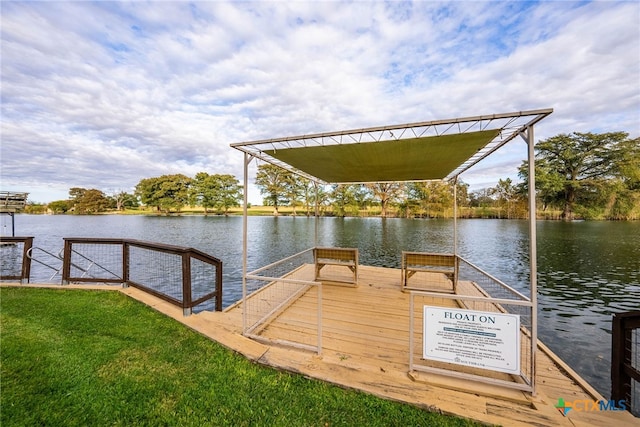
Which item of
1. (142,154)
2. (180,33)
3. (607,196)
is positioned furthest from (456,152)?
(142,154)

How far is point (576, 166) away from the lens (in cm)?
2689

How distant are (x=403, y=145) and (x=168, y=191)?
161ft

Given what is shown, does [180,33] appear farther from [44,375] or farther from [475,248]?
[475,248]

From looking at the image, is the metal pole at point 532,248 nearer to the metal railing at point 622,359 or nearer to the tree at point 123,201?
the metal railing at point 622,359

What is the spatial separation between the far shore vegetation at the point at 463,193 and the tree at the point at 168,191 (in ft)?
0.52

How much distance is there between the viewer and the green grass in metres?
1.74

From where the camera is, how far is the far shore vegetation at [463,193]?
82.4 feet

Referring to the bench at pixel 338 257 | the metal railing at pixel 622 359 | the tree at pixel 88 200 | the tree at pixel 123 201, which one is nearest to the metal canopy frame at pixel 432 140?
the metal railing at pixel 622 359

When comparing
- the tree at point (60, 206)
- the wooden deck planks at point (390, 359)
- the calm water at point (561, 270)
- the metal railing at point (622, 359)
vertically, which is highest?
the tree at point (60, 206)

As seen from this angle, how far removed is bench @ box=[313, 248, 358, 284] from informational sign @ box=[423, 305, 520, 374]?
2.93 m

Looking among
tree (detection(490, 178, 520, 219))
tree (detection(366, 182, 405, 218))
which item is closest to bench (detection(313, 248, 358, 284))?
tree (detection(366, 182, 405, 218))

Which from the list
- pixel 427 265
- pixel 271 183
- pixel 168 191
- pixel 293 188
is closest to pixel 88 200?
pixel 168 191

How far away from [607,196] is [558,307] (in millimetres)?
30259

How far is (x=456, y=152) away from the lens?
3.57 m
